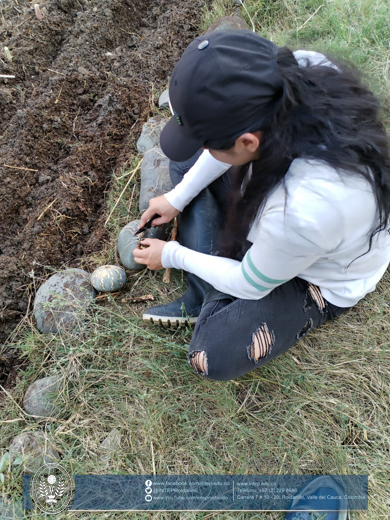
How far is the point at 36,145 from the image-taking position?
2283mm

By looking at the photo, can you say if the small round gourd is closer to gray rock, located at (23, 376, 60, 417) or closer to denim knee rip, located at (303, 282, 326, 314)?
gray rock, located at (23, 376, 60, 417)

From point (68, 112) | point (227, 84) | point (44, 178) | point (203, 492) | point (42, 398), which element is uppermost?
point (227, 84)

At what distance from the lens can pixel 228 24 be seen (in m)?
2.51

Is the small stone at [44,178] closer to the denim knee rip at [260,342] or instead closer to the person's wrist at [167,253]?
the person's wrist at [167,253]

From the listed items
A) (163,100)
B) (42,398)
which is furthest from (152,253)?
(163,100)

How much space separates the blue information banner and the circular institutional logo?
0.07ft

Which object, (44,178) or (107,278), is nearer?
(107,278)

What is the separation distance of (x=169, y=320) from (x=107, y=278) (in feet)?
1.14

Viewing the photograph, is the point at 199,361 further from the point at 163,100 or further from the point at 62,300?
the point at 163,100

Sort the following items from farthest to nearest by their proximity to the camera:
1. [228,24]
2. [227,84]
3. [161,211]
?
[228,24] < [161,211] < [227,84]

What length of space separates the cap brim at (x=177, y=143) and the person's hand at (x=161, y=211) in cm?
55

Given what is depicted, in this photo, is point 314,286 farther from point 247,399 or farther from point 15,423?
point 15,423

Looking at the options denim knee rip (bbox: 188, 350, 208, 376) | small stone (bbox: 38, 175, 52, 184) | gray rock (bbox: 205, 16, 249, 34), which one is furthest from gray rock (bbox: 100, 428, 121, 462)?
gray rock (bbox: 205, 16, 249, 34)

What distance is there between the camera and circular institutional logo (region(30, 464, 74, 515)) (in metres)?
1.35
